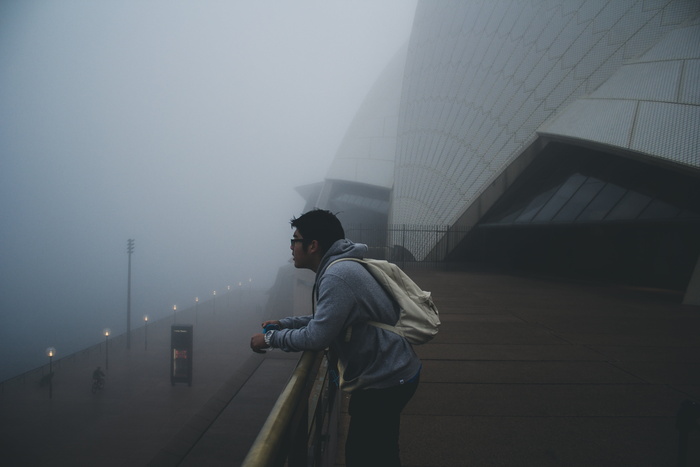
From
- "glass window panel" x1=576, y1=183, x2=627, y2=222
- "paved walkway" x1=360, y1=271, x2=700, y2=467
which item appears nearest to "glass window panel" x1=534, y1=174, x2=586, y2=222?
"glass window panel" x1=576, y1=183, x2=627, y2=222

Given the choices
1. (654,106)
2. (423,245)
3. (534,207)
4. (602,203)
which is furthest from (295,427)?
(423,245)

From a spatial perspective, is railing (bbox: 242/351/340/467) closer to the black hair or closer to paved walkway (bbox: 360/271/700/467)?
the black hair

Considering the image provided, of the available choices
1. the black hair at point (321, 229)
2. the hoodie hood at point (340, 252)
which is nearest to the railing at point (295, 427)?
the hoodie hood at point (340, 252)

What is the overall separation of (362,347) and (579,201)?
35.3 feet

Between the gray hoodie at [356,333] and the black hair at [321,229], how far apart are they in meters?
0.15

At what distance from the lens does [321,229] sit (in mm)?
1787

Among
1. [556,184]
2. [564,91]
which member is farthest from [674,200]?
[564,91]

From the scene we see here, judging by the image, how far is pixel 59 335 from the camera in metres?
52.1

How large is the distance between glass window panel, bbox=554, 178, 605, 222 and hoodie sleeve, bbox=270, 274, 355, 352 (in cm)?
1032

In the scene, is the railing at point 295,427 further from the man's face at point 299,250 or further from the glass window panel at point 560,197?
the glass window panel at point 560,197

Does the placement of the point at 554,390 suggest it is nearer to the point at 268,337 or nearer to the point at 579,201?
the point at 268,337

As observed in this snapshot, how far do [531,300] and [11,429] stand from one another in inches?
631

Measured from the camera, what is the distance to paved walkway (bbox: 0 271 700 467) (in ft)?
8.20

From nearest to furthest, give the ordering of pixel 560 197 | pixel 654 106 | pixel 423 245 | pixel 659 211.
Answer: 1. pixel 654 106
2. pixel 659 211
3. pixel 560 197
4. pixel 423 245
